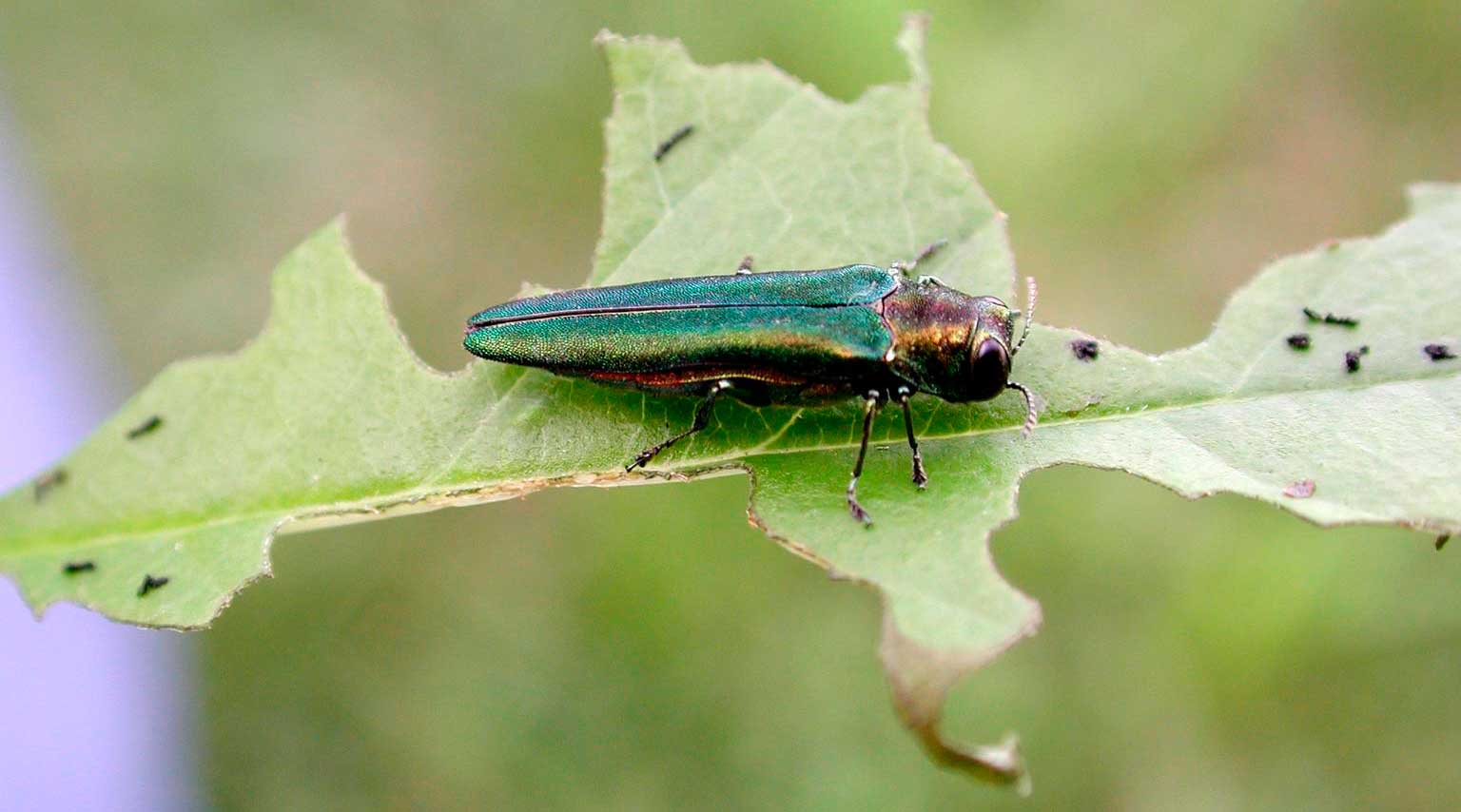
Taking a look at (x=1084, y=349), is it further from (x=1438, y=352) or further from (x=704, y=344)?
(x=704, y=344)

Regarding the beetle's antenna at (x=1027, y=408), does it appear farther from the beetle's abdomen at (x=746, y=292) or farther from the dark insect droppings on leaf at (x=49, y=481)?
the dark insect droppings on leaf at (x=49, y=481)

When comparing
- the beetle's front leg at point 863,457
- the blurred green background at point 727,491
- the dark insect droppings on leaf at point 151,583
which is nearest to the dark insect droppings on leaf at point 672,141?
the beetle's front leg at point 863,457

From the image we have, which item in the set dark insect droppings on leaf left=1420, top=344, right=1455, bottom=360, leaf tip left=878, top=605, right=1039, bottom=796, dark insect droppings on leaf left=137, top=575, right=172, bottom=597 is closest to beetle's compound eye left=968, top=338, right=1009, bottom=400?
leaf tip left=878, top=605, right=1039, bottom=796

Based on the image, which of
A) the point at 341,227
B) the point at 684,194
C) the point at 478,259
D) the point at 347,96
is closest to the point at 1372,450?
the point at 684,194

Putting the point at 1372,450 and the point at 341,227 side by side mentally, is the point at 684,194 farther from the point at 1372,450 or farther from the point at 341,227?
the point at 1372,450

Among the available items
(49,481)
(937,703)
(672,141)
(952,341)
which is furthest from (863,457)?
(49,481)
